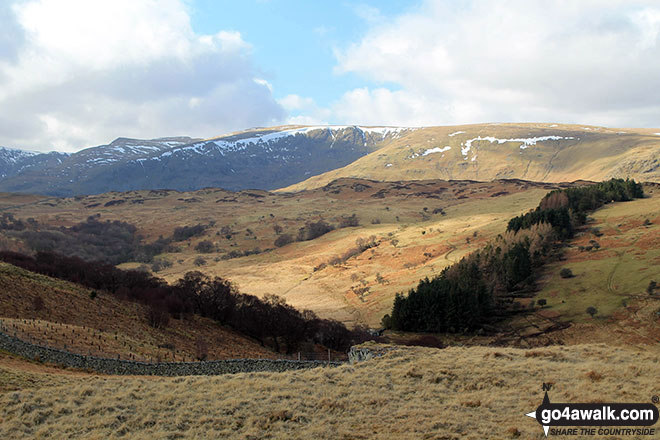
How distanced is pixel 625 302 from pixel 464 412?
4902cm

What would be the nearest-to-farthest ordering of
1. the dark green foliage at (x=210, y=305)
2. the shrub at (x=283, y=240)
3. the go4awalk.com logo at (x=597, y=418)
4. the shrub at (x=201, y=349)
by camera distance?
the go4awalk.com logo at (x=597, y=418) < the shrub at (x=201, y=349) < the dark green foliage at (x=210, y=305) < the shrub at (x=283, y=240)

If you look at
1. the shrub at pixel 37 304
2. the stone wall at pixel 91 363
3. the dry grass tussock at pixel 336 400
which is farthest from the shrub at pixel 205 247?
the dry grass tussock at pixel 336 400

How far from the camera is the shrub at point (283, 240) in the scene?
158000 mm

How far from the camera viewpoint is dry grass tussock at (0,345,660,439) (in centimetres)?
1581

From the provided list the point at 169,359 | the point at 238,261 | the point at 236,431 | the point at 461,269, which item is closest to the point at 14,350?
the point at 169,359

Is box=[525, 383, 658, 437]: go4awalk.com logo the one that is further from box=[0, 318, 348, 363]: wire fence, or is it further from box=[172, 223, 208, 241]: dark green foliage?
box=[172, 223, 208, 241]: dark green foliage

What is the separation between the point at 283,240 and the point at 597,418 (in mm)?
146799

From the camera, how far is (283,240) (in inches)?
6299

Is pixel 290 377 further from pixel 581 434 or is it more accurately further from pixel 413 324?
pixel 413 324

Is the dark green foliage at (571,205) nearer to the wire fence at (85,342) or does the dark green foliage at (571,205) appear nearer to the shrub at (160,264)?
the wire fence at (85,342)

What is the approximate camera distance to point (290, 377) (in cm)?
2311

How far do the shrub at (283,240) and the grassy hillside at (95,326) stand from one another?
10697 cm

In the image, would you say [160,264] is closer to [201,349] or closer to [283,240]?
[283,240]

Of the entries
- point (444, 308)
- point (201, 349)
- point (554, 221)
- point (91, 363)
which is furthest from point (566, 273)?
point (91, 363)
